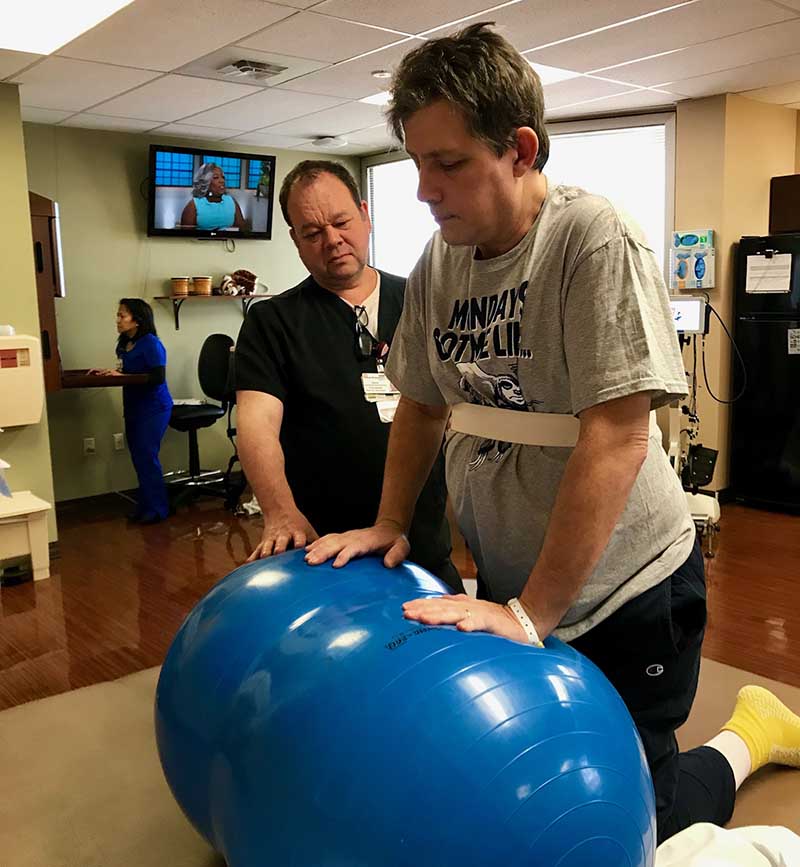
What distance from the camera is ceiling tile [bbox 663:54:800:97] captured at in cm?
440

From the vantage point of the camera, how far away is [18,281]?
4578 mm

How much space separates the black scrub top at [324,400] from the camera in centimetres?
199

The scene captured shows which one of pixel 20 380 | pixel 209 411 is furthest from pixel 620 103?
pixel 20 380

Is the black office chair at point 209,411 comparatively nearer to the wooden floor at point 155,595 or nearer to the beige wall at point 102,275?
the wooden floor at point 155,595

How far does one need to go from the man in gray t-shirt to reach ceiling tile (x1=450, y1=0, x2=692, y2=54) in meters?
2.44

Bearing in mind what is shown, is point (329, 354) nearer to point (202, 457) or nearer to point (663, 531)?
point (663, 531)

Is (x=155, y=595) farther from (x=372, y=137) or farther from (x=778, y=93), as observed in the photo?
(x=778, y=93)

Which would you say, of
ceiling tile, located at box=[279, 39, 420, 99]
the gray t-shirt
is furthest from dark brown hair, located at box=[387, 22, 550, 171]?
ceiling tile, located at box=[279, 39, 420, 99]

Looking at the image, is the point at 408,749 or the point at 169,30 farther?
the point at 169,30

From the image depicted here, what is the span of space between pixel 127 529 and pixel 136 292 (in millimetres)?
1846

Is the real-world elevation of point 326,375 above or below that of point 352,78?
below

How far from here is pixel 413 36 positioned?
383 centimetres

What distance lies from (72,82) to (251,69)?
38.2 inches

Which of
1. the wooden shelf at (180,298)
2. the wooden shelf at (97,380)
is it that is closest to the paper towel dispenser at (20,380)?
the wooden shelf at (97,380)
